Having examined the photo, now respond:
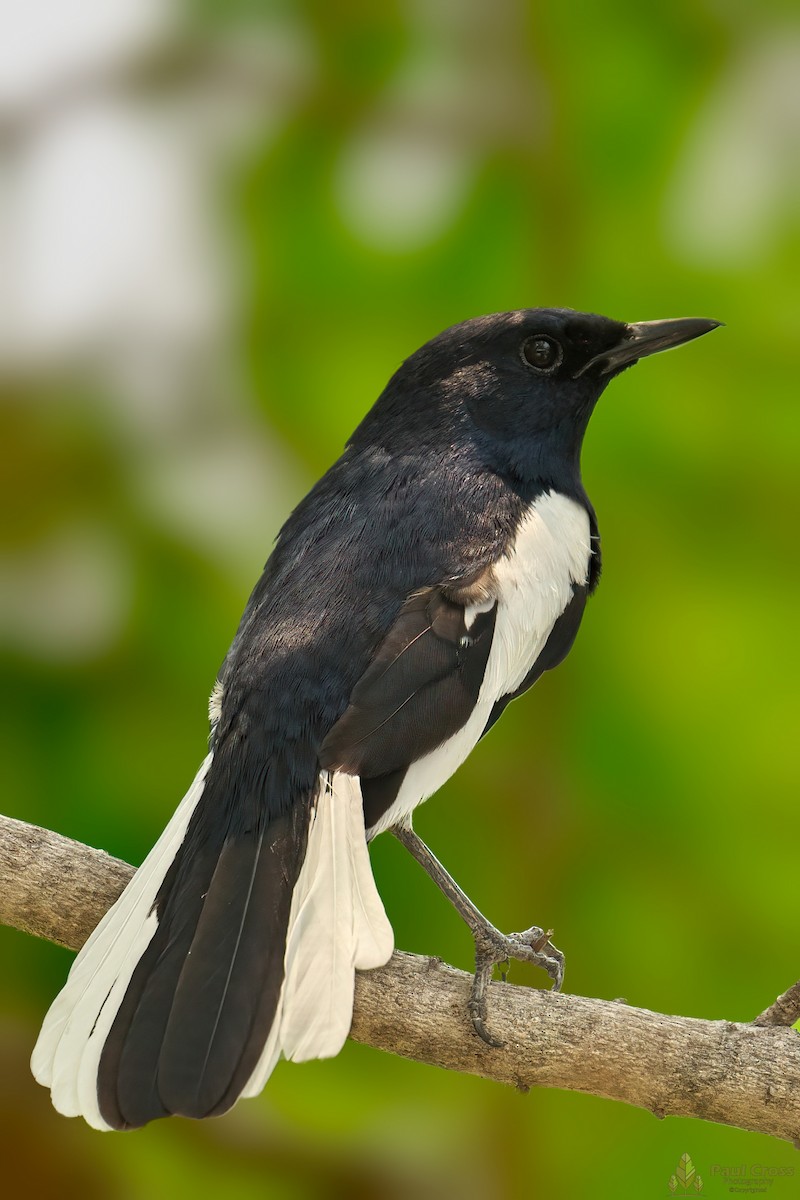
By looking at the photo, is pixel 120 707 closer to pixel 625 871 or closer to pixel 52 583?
pixel 52 583

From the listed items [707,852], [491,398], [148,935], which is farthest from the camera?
[707,852]

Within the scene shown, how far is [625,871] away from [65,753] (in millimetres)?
1395

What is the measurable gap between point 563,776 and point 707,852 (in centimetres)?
37

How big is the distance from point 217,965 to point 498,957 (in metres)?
0.57

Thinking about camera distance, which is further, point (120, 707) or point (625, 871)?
point (120, 707)

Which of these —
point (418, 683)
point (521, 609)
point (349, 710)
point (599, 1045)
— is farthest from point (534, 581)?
point (599, 1045)

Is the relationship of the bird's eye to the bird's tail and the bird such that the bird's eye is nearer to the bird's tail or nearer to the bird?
the bird

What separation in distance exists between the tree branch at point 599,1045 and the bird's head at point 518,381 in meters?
0.95

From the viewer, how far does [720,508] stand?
11.0 ft

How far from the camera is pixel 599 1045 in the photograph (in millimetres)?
2035

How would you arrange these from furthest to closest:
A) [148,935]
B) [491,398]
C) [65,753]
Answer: [65,753]
[491,398]
[148,935]

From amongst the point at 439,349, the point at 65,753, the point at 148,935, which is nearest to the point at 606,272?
the point at 439,349

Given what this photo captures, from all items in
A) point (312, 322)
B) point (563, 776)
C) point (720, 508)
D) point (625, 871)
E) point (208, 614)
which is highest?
point (312, 322)

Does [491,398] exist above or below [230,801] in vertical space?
above
